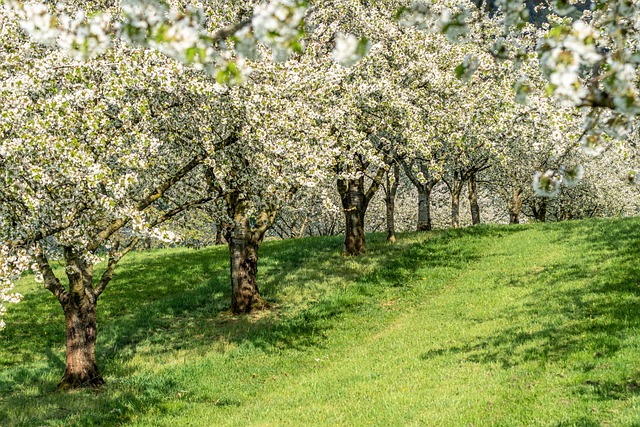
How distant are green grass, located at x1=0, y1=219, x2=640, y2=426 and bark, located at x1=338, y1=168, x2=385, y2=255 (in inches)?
46.4

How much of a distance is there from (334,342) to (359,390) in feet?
18.3

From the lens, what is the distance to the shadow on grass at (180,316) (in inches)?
587

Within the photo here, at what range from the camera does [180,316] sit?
79.3 ft

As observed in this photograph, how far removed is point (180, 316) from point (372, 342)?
30.4ft

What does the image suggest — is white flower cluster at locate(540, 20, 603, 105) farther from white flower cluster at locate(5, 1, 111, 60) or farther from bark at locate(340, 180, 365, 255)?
bark at locate(340, 180, 365, 255)

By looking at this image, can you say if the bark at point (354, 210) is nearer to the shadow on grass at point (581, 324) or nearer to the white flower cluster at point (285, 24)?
the shadow on grass at point (581, 324)

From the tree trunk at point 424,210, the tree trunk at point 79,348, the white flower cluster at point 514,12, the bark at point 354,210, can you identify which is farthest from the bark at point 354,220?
the white flower cluster at point 514,12

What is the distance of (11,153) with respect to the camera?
12.3m

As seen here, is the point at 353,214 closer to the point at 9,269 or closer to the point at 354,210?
the point at 354,210

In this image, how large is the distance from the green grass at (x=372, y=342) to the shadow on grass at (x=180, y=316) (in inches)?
3.4

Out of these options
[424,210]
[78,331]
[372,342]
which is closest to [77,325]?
[78,331]

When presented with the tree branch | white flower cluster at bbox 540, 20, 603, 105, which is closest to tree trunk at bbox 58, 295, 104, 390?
the tree branch

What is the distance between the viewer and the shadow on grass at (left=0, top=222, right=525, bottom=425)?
14.9 meters

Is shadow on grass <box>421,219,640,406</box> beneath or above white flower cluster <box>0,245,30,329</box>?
beneath
